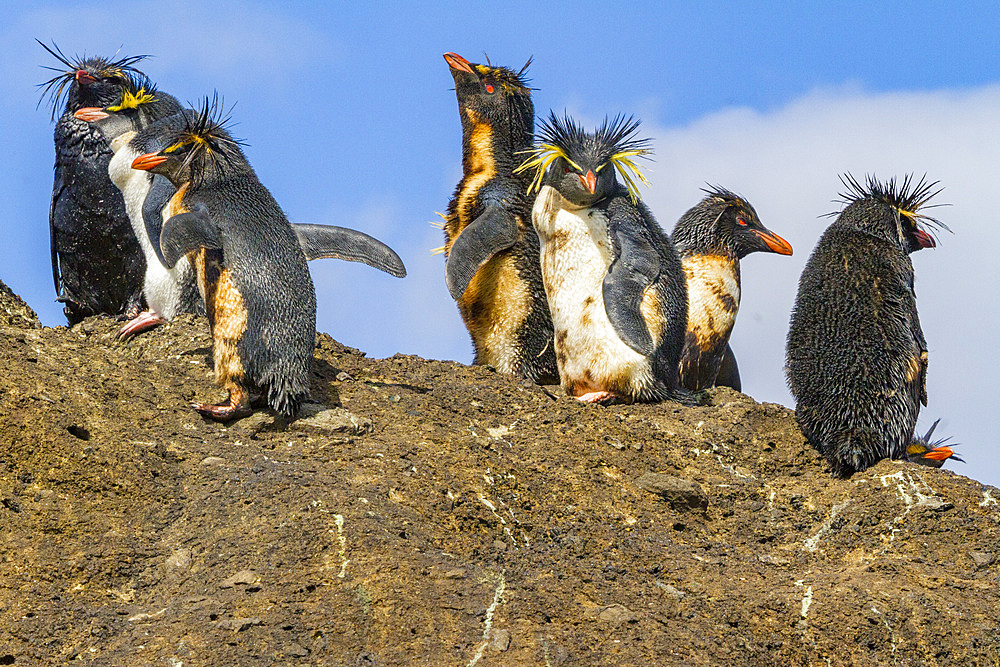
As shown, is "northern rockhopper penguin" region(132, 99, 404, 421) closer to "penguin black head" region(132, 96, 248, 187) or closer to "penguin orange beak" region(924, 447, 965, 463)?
"penguin black head" region(132, 96, 248, 187)

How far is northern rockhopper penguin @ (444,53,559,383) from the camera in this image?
738 cm

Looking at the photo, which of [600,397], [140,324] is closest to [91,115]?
[140,324]

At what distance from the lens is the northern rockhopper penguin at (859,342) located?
6.22 m

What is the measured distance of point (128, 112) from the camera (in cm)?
824

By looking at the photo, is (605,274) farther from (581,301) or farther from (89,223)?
(89,223)

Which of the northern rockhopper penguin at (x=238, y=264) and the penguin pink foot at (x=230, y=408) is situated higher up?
the northern rockhopper penguin at (x=238, y=264)

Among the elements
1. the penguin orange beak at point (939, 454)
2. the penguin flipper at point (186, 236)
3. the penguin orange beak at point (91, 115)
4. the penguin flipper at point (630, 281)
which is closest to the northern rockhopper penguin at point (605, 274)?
the penguin flipper at point (630, 281)

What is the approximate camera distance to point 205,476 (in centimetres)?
520

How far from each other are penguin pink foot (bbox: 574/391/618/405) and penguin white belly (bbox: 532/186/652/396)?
36mm

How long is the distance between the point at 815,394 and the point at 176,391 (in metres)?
2.98

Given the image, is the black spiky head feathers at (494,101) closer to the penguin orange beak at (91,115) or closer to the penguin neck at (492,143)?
the penguin neck at (492,143)

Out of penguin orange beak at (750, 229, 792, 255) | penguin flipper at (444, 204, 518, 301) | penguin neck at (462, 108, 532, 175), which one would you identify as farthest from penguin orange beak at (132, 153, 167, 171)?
penguin orange beak at (750, 229, 792, 255)

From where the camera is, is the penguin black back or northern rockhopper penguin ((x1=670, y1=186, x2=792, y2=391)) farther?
northern rockhopper penguin ((x1=670, y1=186, x2=792, y2=391))

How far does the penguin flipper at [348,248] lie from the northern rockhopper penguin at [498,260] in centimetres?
74
